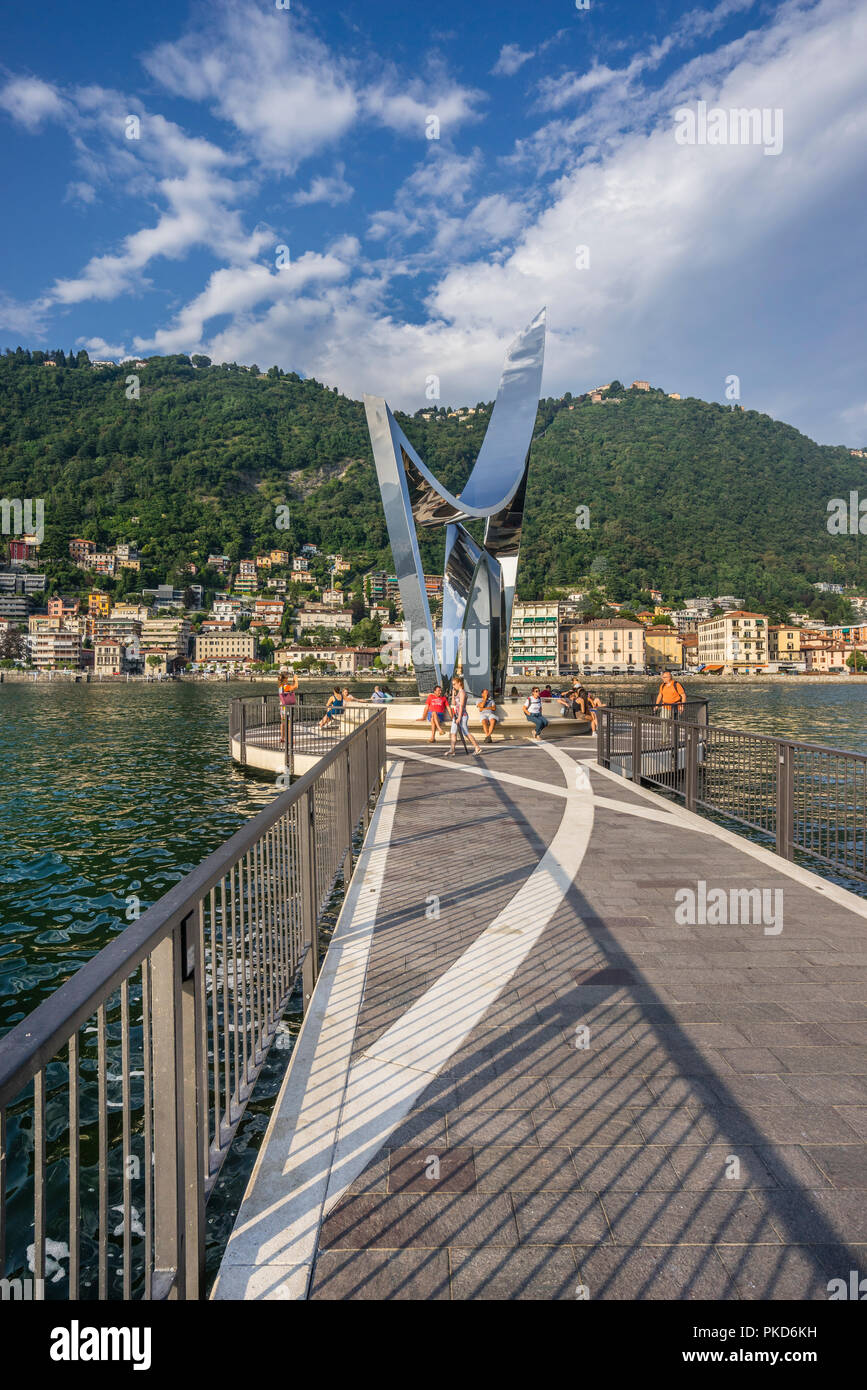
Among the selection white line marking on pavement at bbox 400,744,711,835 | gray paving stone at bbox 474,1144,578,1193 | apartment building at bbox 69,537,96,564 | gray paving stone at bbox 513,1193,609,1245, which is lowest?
white line marking on pavement at bbox 400,744,711,835

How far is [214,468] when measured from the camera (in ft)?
568

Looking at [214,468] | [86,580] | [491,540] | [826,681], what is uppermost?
[214,468]

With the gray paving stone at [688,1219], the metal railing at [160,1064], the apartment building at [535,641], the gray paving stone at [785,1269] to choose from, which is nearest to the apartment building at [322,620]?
the apartment building at [535,641]

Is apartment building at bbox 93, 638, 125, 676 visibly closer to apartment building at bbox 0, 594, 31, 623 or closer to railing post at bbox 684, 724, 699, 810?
apartment building at bbox 0, 594, 31, 623

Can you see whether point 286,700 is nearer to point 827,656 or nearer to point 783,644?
point 827,656

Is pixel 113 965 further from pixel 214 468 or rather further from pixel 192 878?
pixel 214 468

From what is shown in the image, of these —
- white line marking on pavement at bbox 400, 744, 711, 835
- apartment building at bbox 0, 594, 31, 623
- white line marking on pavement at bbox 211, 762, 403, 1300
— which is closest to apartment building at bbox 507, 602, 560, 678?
apartment building at bbox 0, 594, 31, 623

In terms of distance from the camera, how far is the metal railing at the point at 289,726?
55.2 feet

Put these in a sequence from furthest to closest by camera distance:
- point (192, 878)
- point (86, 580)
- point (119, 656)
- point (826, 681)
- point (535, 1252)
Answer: point (86, 580) → point (119, 656) → point (826, 681) → point (192, 878) → point (535, 1252)

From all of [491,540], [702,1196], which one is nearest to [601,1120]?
[702,1196]

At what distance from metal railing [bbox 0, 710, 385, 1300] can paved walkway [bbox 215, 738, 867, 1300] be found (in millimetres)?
252

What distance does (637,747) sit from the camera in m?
11.2

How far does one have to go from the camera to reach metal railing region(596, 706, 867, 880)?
6156 mm

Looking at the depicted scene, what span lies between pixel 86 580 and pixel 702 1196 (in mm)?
176153
